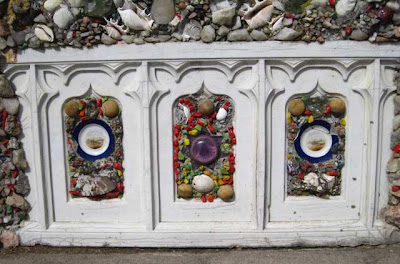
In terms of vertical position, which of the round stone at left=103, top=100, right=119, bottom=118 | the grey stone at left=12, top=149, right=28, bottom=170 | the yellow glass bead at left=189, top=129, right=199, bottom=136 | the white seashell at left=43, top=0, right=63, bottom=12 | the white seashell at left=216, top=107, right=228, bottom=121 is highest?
the white seashell at left=43, top=0, right=63, bottom=12

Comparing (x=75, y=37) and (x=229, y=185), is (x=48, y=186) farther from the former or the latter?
(x=229, y=185)

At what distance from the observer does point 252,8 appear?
3.72 m

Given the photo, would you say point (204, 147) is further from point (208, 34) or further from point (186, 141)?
point (208, 34)

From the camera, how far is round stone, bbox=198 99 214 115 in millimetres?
3877

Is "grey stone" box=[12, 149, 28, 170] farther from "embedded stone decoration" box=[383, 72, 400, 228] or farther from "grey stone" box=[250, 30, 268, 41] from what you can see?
"embedded stone decoration" box=[383, 72, 400, 228]

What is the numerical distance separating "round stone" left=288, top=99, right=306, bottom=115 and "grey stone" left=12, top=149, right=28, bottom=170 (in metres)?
2.59

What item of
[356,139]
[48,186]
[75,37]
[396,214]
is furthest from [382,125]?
[48,186]

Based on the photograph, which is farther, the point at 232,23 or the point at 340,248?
the point at 340,248

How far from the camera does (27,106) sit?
4.02m

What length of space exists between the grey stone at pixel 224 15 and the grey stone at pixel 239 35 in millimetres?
95

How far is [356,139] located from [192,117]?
61.5 inches

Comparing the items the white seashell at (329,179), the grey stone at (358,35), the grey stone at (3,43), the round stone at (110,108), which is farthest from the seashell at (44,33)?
the white seashell at (329,179)

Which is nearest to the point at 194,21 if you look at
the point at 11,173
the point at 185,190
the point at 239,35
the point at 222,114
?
the point at 239,35

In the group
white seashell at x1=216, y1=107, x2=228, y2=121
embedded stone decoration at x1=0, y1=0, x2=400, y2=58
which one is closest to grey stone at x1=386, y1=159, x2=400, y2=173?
embedded stone decoration at x1=0, y1=0, x2=400, y2=58
